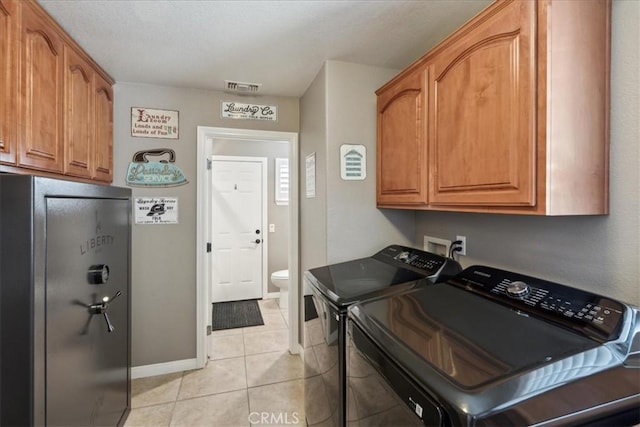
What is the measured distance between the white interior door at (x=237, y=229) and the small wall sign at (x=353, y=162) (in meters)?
2.31

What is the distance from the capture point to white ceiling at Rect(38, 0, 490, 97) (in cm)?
140

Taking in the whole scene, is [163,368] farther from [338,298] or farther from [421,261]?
[421,261]

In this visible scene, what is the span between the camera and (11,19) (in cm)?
122

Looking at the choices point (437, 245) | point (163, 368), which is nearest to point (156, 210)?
point (163, 368)

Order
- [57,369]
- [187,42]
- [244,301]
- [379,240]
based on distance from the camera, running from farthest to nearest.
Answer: [244,301] < [379,240] < [187,42] < [57,369]

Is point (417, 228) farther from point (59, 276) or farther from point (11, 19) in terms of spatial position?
point (11, 19)

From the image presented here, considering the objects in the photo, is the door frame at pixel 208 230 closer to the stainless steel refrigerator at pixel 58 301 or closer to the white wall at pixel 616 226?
the stainless steel refrigerator at pixel 58 301

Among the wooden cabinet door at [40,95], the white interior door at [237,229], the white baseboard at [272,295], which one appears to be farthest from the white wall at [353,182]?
the white baseboard at [272,295]

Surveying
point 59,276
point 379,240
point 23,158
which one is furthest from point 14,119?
point 379,240

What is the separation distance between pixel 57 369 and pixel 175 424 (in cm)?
103

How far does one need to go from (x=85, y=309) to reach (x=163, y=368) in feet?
4.42

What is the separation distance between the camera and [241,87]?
231cm

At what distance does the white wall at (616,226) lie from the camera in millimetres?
938

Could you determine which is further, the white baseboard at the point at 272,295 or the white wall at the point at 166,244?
the white baseboard at the point at 272,295
